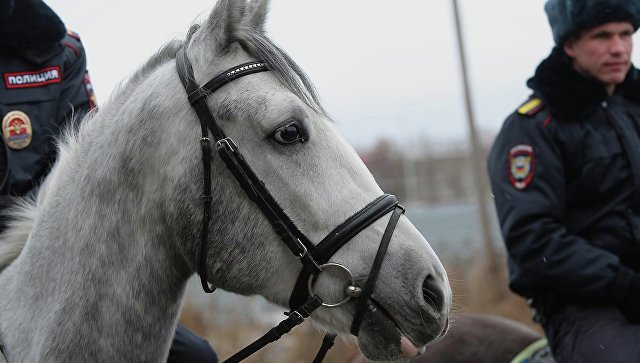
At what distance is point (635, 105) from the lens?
410cm

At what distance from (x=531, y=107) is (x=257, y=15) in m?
1.91

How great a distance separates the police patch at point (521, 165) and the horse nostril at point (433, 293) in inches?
64.1

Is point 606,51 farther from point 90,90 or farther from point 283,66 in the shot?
point 90,90

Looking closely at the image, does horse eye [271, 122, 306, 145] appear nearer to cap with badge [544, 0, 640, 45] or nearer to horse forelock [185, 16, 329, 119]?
horse forelock [185, 16, 329, 119]

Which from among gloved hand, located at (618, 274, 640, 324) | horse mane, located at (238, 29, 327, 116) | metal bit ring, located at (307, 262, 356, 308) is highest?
horse mane, located at (238, 29, 327, 116)

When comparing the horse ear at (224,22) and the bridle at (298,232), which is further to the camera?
the horse ear at (224,22)

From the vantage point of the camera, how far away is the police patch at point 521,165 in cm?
382

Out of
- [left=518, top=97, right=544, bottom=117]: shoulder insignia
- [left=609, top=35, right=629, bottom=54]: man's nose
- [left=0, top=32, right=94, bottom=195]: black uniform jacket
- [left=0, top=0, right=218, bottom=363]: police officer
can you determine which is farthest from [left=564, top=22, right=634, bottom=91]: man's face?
[left=0, top=32, right=94, bottom=195]: black uniform jacket

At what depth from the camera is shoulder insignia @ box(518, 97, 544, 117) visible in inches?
155

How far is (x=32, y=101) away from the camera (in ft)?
10.1

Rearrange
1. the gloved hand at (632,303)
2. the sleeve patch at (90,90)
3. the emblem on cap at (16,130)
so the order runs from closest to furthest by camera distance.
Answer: the emblem on cap at (16,130) < the sleeve patch at (90,90) < the gloved hand at (632,303)

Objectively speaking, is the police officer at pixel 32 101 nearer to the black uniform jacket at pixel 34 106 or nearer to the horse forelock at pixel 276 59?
the black uniform jacket at pixel 34 106

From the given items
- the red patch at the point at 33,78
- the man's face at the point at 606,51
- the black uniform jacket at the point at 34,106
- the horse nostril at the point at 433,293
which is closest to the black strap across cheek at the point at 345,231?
the horse nostril at the point at 433,293

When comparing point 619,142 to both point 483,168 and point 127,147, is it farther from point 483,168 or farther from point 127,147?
point 483,168
